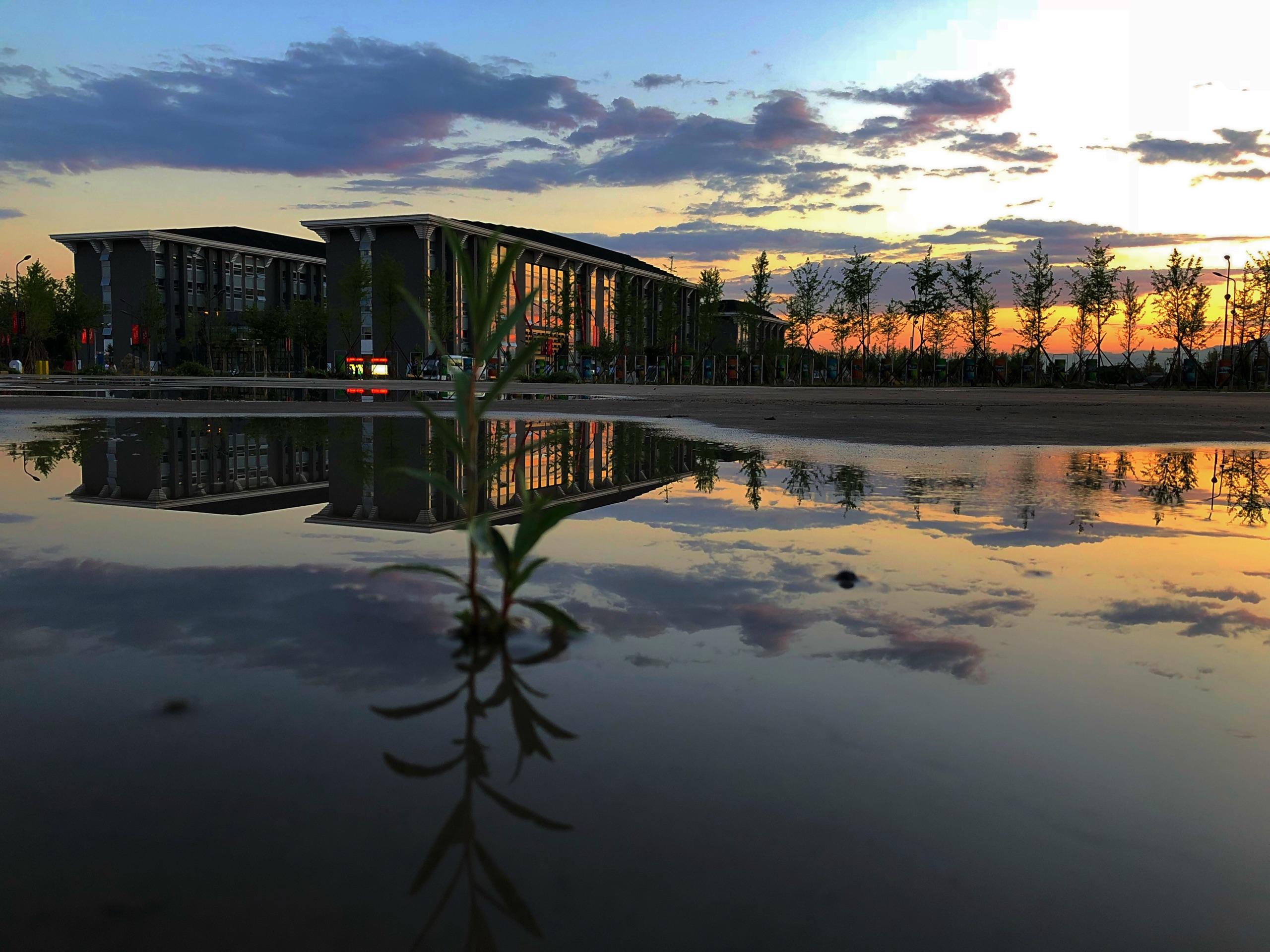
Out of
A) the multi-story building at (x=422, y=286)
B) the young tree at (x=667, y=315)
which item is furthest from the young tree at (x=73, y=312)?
the young tree at (x=667, y=315)

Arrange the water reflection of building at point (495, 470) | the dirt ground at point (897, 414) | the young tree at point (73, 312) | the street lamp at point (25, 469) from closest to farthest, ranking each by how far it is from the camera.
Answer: the water reflection of building at point (495, 470) → the street lamp at point (25, 469) → the dirt ground at point (897, 414) → the young tree at point (73, 312)

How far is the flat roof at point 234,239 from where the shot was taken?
77.6 meters

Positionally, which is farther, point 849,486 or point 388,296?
point 388,296

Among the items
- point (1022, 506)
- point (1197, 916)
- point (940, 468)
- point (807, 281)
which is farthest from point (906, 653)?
point (807, 281)

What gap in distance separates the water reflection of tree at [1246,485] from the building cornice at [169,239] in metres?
80.3

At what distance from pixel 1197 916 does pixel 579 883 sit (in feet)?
2.82

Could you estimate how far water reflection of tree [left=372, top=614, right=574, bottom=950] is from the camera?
3.99 feet

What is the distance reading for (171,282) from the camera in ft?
262

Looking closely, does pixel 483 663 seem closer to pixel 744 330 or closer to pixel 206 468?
pixel 206 468

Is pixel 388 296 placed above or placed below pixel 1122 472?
above

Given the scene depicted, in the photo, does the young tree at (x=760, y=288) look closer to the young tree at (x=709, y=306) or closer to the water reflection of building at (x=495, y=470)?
the young tree at (x=709, y=306)

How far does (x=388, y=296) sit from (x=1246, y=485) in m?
61.0

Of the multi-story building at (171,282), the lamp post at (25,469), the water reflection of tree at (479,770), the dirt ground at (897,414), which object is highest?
the multi-story building at (171,282)

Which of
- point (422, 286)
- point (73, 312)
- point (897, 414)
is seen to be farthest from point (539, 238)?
point (897, 414)
